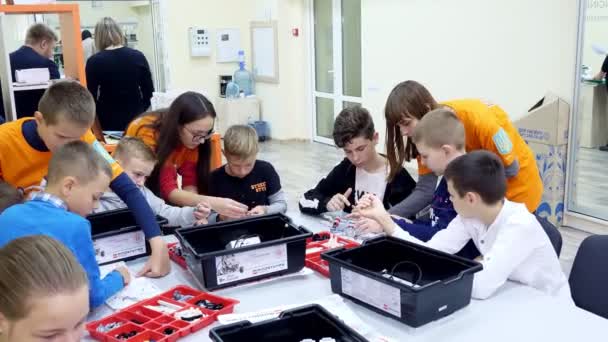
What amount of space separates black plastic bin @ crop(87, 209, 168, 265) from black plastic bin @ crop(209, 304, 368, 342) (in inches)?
29.0

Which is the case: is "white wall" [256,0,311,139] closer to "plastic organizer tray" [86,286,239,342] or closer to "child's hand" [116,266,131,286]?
"child's hand" [116,266,131,286]

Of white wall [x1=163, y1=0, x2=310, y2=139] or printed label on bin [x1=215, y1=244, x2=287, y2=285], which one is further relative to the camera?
white wall [x1=163, y1=0, x2=310, y2=139]

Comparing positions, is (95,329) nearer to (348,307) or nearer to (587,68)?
(348,307)

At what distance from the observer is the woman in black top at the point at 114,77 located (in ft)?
14.9

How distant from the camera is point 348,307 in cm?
155

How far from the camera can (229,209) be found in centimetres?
220

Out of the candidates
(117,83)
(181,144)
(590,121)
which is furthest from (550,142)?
(117,83)

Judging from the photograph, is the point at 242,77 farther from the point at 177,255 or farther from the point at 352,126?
the point at 177,255

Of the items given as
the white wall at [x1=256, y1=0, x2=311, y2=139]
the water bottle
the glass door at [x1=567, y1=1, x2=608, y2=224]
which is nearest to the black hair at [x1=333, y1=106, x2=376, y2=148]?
the glass door at [x1=567, y1=1, x2=608, y2=224]

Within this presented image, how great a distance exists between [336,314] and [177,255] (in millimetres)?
648

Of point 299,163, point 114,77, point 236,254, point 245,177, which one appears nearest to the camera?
point 236,254

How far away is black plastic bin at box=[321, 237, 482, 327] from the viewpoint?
1.43 meters

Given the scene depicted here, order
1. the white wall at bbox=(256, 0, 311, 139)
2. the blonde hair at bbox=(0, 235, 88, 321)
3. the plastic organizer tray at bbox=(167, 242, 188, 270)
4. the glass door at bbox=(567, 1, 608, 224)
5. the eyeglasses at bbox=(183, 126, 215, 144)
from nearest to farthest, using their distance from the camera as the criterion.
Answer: the blonde hair at bbox=(0, 235, 88, 321)
the plastic organizer tray at bbox=(167, 242, 188, 270)
the eyeglasses at bbox=(183, 126, 215, 144)
the glass door at bbox=(567, 1, 608, 224)
the white wall at bbox=(256, 0, 311, 139)

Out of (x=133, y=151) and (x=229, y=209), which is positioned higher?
(x=133, y=151)
